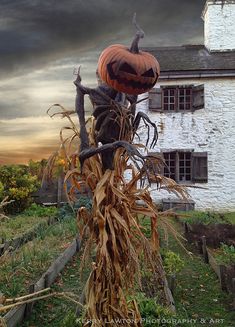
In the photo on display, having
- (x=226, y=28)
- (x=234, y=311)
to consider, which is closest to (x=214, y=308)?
(x=234, y=311)

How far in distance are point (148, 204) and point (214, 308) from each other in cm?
385

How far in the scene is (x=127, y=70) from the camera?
394 cm

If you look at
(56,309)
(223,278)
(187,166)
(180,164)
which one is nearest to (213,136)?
(187,166)

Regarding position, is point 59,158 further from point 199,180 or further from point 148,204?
point 199,180

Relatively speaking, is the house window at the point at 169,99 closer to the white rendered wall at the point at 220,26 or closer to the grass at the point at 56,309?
the white rendered wall at the point at 220,26

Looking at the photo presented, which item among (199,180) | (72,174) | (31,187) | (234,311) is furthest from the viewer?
(199,180)

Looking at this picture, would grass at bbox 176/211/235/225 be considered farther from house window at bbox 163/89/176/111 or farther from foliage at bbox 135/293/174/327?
foliage at bbox 135/293/174/327

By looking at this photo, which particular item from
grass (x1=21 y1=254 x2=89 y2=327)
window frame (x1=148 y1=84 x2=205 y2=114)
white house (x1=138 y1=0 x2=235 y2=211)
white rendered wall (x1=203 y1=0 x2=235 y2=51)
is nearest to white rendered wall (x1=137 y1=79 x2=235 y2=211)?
white house (x1=138 y1=0 x2=235 y2=211)

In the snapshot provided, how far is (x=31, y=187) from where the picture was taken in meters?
18.5

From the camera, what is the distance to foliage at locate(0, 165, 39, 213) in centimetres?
1777

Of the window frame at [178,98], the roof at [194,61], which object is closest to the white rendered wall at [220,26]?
the roof at [194,61]

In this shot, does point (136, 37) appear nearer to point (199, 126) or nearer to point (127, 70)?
point (127, 70)

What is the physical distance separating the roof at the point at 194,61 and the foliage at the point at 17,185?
763cm

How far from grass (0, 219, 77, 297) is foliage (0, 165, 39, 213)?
5269 millimetres
